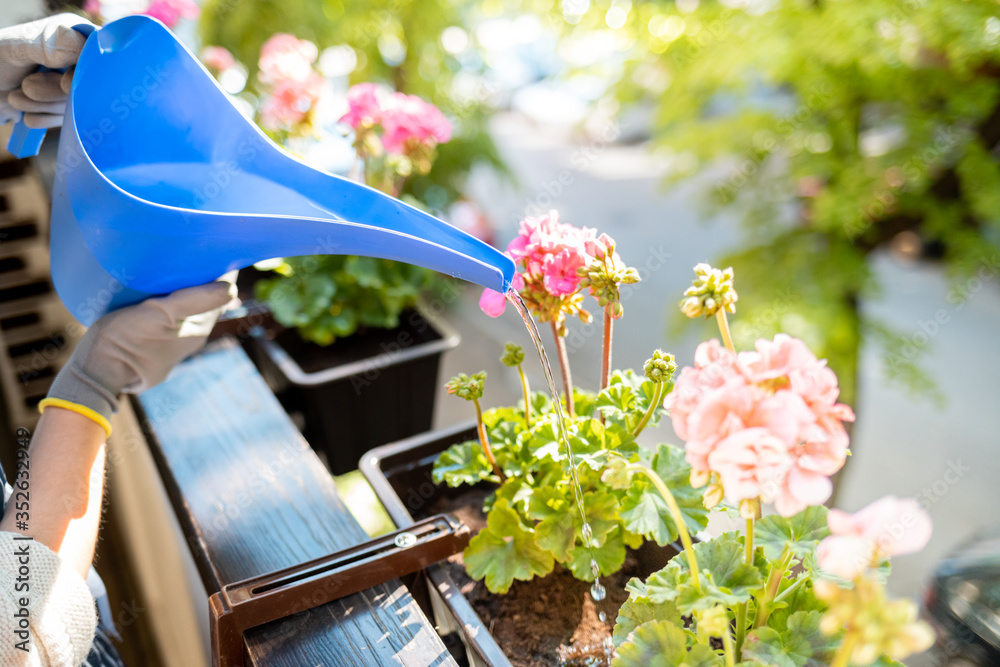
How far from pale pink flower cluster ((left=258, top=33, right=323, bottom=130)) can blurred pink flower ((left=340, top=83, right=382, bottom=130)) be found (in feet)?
0.44

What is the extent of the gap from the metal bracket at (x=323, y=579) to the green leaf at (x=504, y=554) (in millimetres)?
21

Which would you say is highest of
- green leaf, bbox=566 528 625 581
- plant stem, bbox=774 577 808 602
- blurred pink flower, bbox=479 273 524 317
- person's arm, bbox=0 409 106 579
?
blurred pink flower, bbox=479 273 524 317

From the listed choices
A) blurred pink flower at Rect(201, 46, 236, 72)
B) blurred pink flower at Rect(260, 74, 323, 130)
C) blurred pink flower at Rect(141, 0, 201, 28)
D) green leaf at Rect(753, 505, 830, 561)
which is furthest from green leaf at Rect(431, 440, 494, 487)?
blurred pink flower at Rect(141, 0, 201, 28)

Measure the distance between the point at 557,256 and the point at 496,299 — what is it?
71mm

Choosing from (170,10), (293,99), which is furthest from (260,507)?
(170,10)

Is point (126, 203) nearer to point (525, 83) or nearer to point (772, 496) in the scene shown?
point (772, 496)

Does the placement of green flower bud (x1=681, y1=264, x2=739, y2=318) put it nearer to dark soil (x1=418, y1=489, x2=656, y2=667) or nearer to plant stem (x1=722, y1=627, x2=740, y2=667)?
plant stem (x1=722, y1=627, x2=740, y2=667)

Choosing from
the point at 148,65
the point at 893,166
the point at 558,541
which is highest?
the point at 893,166

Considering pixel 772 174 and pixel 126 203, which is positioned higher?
pixel 772 174

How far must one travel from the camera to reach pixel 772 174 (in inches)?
50.0

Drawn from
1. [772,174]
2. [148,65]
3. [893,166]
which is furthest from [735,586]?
[772,174]

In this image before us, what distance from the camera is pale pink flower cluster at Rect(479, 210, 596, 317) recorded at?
0.63 m

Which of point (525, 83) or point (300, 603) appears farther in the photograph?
point (525, 83)

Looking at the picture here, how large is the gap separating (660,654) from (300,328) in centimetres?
93
